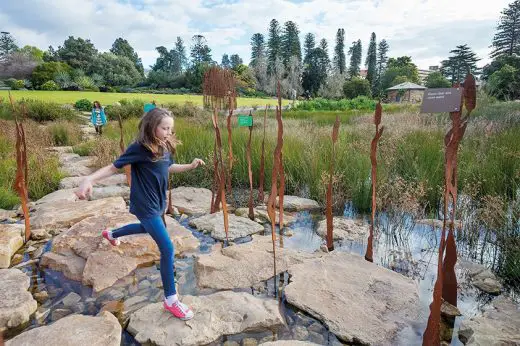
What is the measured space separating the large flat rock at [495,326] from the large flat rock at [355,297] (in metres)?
0.24

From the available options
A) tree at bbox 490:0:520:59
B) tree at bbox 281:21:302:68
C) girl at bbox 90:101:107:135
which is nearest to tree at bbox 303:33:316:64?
tree at bbox 281:21:302:68

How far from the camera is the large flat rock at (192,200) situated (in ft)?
11.3

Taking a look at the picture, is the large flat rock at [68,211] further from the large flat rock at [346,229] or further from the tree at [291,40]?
the tree at [291,40]

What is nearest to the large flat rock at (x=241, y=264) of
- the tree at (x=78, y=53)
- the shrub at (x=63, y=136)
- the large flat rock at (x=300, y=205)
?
the large flat rock at (x=300, y=205)

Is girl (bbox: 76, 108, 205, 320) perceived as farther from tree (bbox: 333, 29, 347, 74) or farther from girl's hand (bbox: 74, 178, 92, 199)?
tree (bbox: 333, 29, 347, 74)

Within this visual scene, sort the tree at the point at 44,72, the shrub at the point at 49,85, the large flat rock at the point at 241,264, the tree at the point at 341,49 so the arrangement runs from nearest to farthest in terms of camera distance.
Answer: the large flat rock at the point at 241,264, the shrub at the point at 49,85, the tree at the point at 44,72, the tree at the point at 341,49

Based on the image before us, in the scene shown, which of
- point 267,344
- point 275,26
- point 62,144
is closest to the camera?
point 267,344

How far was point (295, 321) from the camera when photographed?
170 centimetres

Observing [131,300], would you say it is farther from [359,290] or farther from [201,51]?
[201,51]

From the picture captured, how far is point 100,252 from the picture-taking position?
2.23 metres

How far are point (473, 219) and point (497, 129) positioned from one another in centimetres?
Result: 350

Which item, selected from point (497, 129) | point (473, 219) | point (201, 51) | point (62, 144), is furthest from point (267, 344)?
point (201, 51)

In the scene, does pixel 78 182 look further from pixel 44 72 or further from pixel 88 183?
pixel 44 72

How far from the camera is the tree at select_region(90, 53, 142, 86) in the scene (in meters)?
31.6
